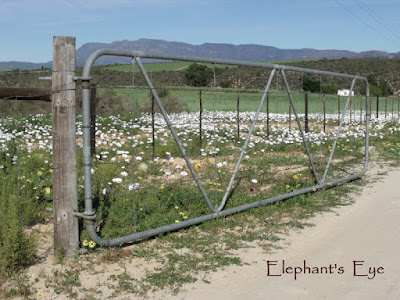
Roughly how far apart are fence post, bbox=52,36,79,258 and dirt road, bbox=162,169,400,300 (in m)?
1.25

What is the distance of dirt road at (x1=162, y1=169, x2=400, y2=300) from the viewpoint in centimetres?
404

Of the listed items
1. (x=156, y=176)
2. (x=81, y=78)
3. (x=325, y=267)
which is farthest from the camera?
(x=156, y=176)

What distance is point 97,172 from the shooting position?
7.20 m

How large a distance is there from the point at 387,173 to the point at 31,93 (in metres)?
6.75

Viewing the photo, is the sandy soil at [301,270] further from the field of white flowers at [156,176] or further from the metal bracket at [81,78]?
the metal bracket at [81,78]

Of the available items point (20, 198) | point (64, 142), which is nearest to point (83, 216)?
point (64, 142)

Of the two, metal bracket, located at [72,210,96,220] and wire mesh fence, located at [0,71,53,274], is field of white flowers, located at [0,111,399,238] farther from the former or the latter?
metal bracket, located at [72,210,96,220]

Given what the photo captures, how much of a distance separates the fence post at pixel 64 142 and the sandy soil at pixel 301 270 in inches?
13.3

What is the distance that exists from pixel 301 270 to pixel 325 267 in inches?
9.5

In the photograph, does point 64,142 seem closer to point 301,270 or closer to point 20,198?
point 20,198

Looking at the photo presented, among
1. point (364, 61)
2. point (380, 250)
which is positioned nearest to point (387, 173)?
point (380, 250)

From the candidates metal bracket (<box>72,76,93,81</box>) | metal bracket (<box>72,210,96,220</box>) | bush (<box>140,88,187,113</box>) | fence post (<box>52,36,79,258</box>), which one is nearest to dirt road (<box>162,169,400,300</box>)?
metal bracket (<box>72,210,96,220</box>)

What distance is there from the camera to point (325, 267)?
4602mm

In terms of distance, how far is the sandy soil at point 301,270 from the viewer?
13.1 ft
